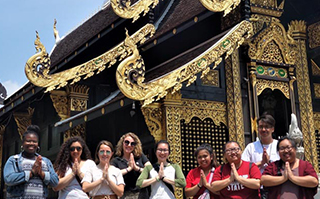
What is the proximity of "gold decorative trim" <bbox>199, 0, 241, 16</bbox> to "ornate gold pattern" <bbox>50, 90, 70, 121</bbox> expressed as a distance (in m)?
3.64

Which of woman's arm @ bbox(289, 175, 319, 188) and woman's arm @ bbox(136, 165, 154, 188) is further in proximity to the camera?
woman's arm @ bbox(136, 165, 154, 188)

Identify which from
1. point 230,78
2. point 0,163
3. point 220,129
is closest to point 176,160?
point 220,129

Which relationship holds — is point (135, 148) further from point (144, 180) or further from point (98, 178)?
point (98, 178)

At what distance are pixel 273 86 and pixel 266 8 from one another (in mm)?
1495

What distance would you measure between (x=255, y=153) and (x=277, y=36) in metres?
4.60

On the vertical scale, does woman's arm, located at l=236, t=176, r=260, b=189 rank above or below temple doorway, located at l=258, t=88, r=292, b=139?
below

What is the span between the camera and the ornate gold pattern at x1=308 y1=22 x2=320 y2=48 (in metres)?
10.8

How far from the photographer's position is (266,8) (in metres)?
10.1

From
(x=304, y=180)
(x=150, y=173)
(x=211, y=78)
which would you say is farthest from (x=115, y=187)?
(x=211, y=78)

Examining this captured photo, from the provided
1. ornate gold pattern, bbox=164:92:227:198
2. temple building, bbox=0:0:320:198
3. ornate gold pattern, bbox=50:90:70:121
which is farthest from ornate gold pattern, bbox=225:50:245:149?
ornate gold pattern, bbox=50:90:70:121

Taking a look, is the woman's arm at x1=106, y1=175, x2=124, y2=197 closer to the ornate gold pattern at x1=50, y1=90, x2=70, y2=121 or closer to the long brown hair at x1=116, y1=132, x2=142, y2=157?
the long brown hair at x1=116, y1=132, x2=142, y2=157

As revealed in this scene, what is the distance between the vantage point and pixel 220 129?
9.48 m

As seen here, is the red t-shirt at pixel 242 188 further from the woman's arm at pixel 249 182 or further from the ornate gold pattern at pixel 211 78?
the ornate gold pattern at pixel 211 78

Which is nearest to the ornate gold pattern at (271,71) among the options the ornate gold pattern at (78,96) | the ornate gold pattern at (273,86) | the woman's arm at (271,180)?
the ornate gold pattern at (273,86)
